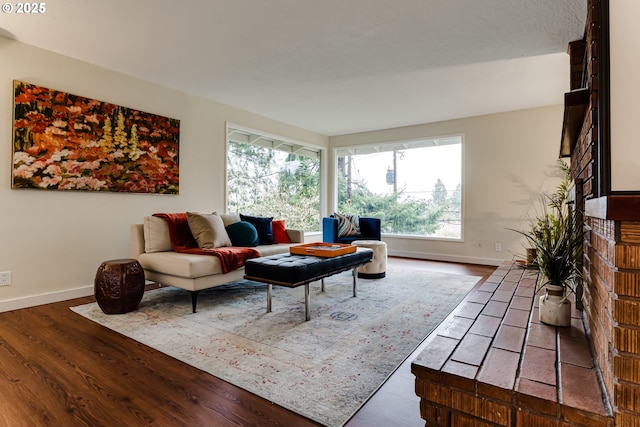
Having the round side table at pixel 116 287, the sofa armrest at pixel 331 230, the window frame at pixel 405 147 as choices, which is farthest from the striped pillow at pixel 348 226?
the round side table at pixel 116 287

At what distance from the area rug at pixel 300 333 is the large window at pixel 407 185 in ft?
7.40

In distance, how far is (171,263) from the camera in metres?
2.96

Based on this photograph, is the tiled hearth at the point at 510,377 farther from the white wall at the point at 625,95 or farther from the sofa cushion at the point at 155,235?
the sofa cushion at the point at 155,235

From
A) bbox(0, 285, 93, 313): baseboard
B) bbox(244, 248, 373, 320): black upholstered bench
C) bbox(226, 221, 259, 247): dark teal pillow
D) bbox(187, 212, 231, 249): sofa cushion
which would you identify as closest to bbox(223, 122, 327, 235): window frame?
bbox(226, 221, 259, 247): dark teal pillow

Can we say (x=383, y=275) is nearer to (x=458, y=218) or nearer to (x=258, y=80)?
(x=458, y=218)

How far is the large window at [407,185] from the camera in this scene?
228 inches

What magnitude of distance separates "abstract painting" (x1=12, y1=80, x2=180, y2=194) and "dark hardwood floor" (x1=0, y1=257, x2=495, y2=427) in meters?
1.64

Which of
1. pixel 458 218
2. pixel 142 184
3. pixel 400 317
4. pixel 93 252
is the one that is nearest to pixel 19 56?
pixel 142 184

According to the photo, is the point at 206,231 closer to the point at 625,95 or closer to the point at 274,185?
the point at 274,185

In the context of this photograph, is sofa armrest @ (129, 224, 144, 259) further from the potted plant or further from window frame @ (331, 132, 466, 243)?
window frame @ (331, 132, 466, 243)

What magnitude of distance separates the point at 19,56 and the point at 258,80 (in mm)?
2244

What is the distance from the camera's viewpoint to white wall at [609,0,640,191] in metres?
0.96

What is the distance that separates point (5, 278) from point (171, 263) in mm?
1503

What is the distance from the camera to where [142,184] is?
3834 mm
